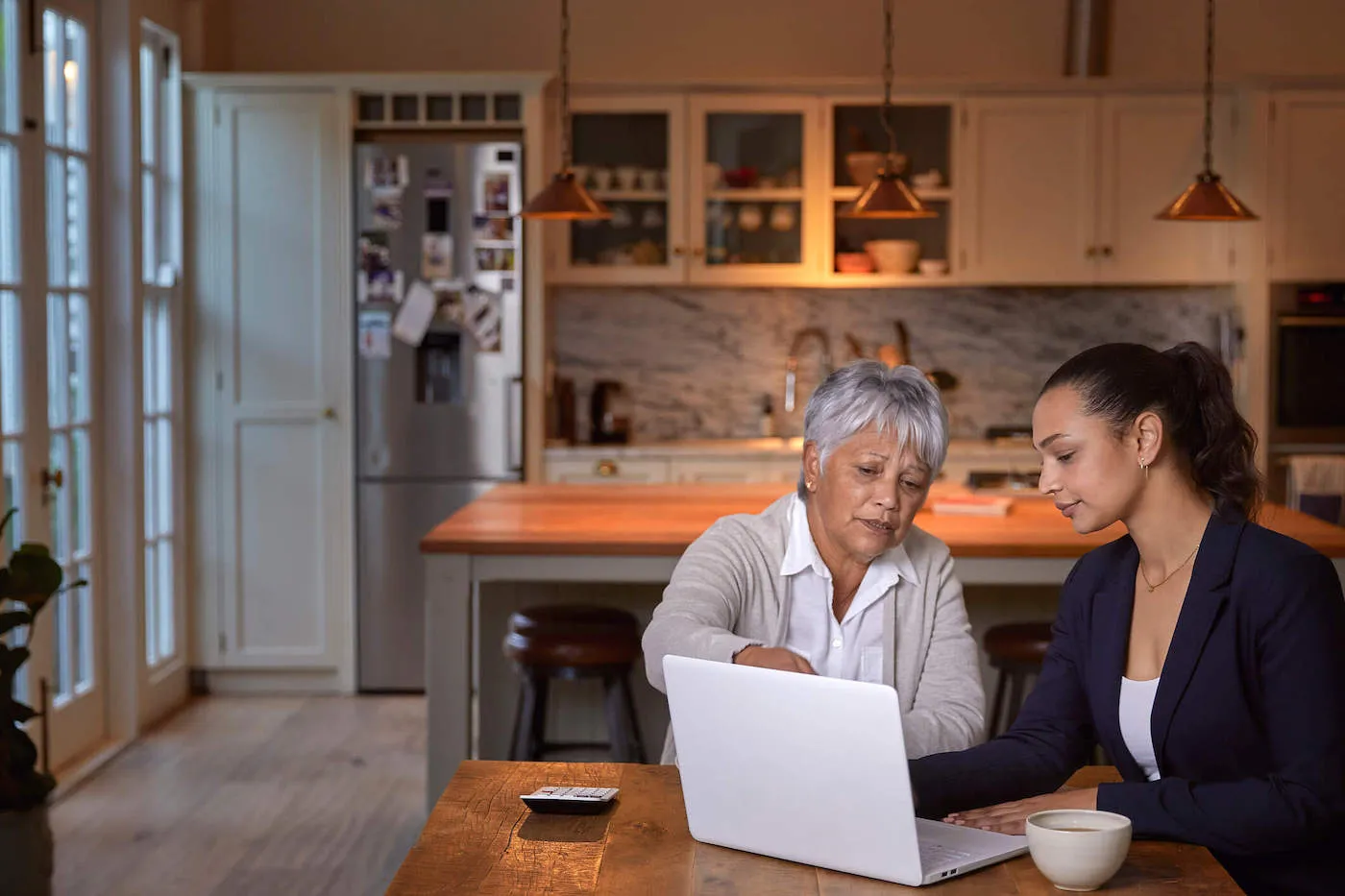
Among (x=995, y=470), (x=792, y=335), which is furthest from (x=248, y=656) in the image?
(x=995, y=470)

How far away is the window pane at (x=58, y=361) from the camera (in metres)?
4.43

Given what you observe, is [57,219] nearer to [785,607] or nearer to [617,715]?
[617,715]

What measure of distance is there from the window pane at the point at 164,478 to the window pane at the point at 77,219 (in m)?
0.83

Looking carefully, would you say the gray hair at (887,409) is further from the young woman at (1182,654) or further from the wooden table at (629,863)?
the wooden table at (629,863)

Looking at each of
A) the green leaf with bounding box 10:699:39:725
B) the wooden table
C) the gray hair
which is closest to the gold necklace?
the gray hair

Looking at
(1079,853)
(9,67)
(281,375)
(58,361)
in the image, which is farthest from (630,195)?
(1079,853)

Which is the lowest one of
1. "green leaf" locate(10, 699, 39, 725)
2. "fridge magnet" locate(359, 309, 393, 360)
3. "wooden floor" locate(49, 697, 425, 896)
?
"wooden floor" locate(49, 697, 425, 896)

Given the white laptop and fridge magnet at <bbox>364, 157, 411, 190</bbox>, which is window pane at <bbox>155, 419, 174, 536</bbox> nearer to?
fridge magnet at <bbox>364, 157, 411, 190</bbox>

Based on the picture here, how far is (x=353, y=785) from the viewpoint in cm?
443

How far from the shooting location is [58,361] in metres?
4.48

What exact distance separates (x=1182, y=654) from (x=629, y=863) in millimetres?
782

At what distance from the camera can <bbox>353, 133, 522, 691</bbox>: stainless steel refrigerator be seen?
18.0ft

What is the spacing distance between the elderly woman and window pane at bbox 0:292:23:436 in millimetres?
2546

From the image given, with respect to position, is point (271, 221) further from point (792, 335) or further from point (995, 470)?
point (995, 470)
